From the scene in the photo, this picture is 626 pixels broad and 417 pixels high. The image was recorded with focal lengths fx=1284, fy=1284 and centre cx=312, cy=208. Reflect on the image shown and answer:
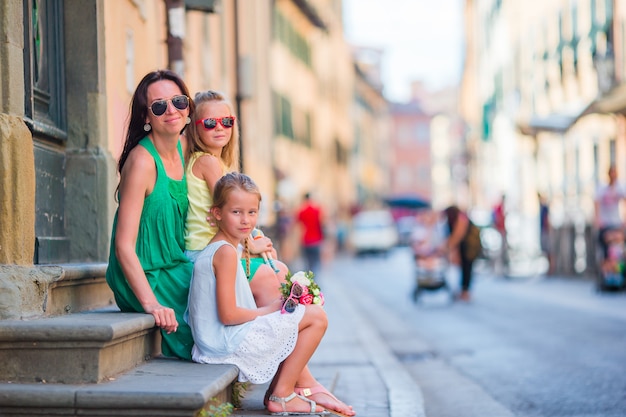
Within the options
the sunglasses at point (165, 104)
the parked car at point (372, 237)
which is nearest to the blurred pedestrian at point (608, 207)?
the sunglasses at point (165, 104)

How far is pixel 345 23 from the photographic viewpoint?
76062 mm

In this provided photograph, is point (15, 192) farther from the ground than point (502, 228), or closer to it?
farther from the ground

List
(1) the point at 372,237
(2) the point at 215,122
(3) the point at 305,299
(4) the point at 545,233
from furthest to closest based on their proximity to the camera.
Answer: (1) the point at 372,237 < (4) the point at 545,233 < (2) the point at 215,122 < (3) the point at 305,299

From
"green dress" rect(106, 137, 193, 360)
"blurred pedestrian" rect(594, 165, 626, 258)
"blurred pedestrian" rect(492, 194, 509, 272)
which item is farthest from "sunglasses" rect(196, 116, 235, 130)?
"blurred pedestrian" rect(492, 194, 509, 272)

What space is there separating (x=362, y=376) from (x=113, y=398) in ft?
14.8

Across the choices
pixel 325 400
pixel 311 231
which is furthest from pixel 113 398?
pixel 311 231

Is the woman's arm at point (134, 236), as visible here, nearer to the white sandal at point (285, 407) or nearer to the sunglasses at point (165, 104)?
the sunglasses at point (165, 104)

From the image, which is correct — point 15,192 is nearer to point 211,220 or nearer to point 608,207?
point 211,220

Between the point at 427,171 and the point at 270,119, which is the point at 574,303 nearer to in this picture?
the point at 270,119

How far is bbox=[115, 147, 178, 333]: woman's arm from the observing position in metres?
6.11

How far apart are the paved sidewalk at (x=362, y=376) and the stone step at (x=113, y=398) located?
0.96 m

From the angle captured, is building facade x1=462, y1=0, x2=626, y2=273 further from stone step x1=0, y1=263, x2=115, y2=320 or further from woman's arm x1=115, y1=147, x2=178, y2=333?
woman's arm x1=115, y1=147, x2=178, y2=333

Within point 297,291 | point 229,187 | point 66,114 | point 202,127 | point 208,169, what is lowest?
point 297,291

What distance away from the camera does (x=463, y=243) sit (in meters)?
20.6
